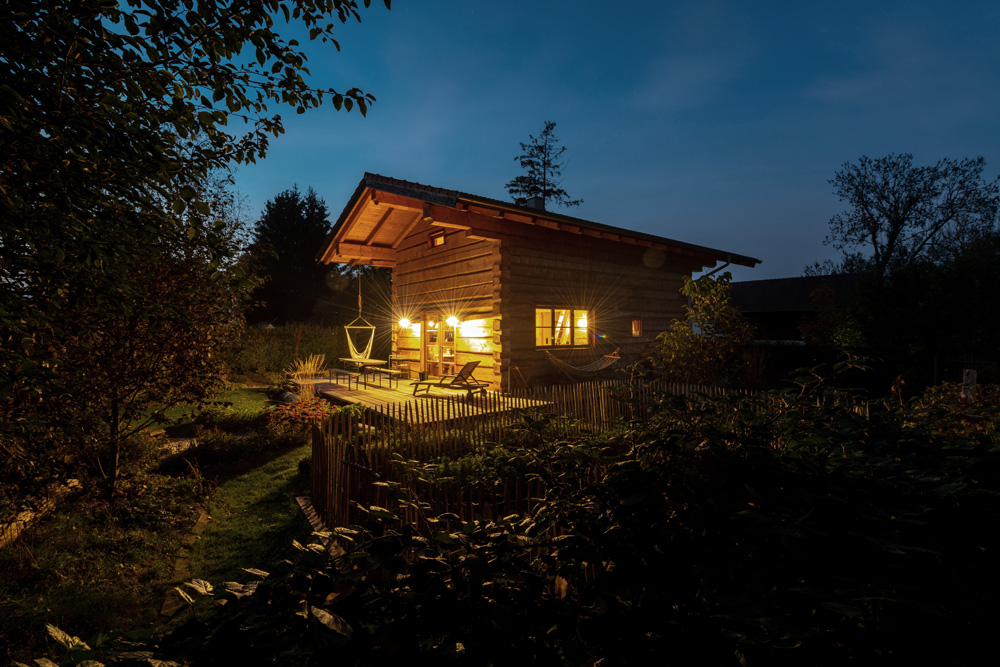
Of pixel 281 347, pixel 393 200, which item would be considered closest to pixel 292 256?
pixel 281 347

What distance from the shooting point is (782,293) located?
36250 millimetres

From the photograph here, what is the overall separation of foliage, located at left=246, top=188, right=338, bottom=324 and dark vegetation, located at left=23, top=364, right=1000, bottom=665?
3209 centimetres

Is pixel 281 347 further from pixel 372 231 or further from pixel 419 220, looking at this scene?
pixel 419 220

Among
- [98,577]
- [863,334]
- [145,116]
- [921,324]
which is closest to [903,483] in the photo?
[145,116]

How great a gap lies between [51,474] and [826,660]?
5106 millimetres

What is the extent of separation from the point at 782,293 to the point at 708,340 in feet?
106

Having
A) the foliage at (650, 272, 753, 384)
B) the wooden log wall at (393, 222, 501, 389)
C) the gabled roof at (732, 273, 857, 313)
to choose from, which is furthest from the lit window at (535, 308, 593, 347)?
the gabled roof at (732, 273, 857, 313)

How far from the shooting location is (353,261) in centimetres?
1456

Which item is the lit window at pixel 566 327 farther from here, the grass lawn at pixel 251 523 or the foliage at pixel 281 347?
the foliage at pixel 281 347

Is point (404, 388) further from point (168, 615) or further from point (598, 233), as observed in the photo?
point (168, 615)

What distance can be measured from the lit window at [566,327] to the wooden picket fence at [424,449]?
4656 millimetres

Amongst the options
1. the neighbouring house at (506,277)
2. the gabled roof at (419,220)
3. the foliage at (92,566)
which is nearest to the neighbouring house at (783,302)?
the neighbouring house at (506,277)

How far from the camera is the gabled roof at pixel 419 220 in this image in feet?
31.7

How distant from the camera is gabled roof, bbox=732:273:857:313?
33241 mm
